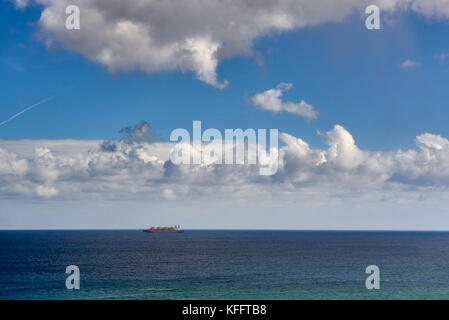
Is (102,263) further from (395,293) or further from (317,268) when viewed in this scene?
(395,293)

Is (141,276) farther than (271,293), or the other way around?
(141,276)
